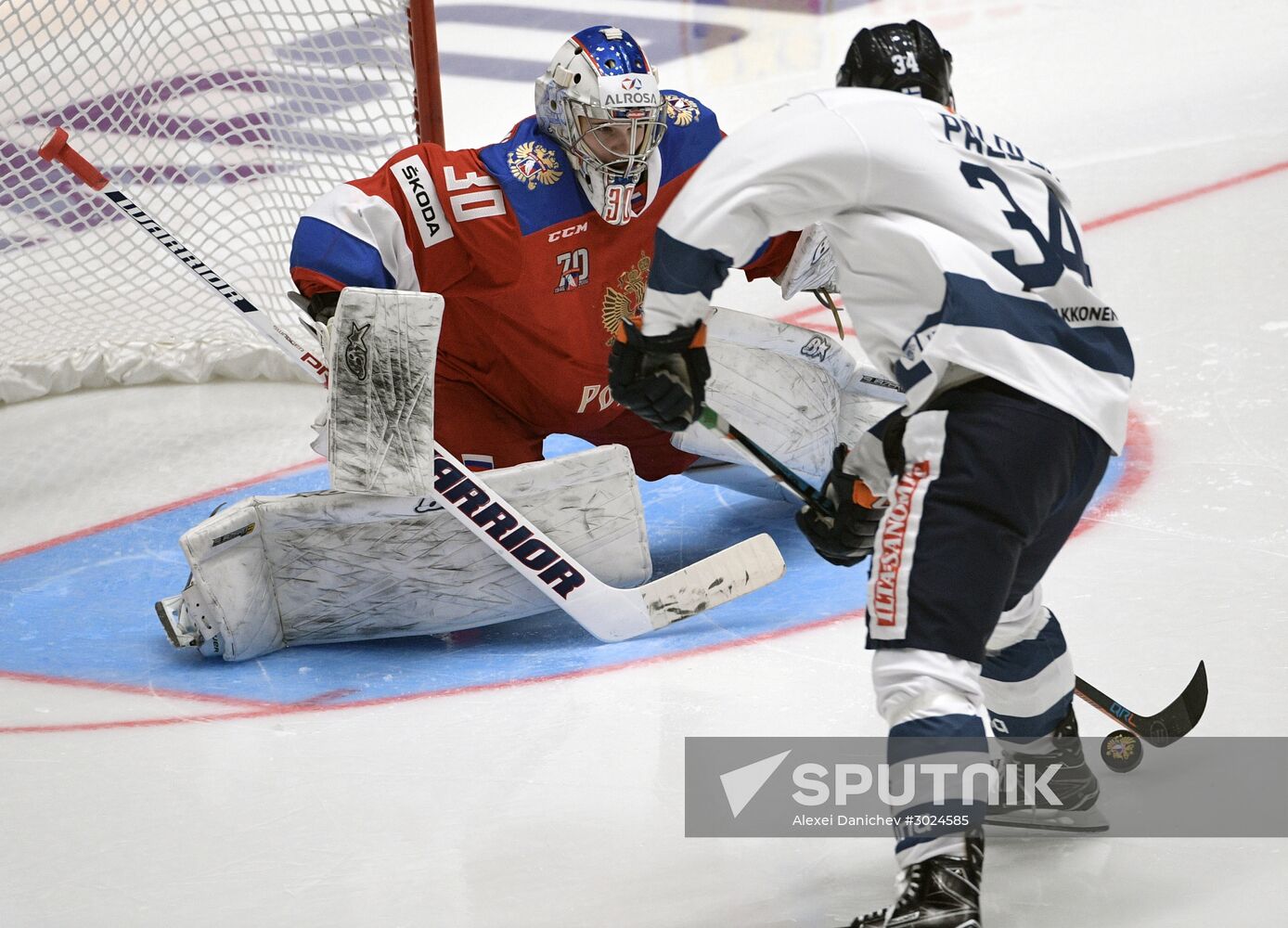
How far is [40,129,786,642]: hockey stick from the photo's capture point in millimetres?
2846

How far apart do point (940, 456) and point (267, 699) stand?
4.77 feet

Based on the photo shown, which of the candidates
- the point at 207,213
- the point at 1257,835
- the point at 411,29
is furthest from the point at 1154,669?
the point at 207,213

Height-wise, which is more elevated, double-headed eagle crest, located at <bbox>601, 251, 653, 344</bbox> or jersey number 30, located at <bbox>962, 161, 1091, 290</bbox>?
jersey number 30, located at <bbox>962, 161, 1091, 290</bbox>

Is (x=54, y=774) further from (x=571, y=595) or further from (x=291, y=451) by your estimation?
(x=291, y=451)

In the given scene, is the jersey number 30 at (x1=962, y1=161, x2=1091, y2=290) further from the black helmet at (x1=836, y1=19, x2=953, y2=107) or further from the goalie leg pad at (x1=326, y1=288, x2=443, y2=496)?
the goalie leg pad at (x1=326, y1=288, x2=443, y2=496)

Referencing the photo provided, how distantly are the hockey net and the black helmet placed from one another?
1.99 meters

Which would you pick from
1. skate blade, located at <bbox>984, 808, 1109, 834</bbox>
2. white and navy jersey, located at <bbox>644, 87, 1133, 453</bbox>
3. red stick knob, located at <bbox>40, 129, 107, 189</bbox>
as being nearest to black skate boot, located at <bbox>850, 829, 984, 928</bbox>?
skate blade, located at <bbox>984, 808, 1109, 834</bbox>

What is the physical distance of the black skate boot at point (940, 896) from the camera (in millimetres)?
1774

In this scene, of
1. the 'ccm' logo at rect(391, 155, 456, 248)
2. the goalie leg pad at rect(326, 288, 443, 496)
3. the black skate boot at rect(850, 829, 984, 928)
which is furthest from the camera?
the 'ccm' logo at rect(391, 155, 456, 248)

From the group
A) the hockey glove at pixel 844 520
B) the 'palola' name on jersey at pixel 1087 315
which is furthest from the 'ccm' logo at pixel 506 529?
the 'palola' name on jersey at pixel 1087 315

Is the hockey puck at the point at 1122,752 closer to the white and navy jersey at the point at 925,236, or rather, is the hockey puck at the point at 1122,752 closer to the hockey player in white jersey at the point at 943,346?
the hockey player in white jersey at the point at 943,346

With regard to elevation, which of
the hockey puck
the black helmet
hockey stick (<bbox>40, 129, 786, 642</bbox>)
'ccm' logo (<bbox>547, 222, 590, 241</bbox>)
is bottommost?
the hockey puck

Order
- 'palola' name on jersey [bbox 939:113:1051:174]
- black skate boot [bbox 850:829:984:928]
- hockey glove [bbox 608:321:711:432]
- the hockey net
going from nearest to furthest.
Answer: black skate boot [bbox 850:829:984:928] → 'palola' name on jersey [bbox 939:113:1051:174] → hockey glove [bbox 608:321:711:432] → the hockey net

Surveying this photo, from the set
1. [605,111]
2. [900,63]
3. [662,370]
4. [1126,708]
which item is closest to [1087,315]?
[900,63]
